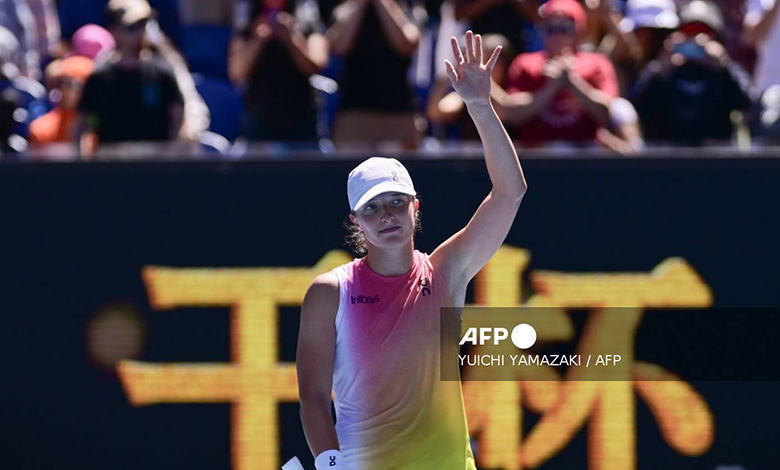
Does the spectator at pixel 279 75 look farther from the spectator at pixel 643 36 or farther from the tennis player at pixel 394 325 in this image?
the tennis player at pixel 394 325

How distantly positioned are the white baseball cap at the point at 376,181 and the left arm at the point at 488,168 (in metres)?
0.29

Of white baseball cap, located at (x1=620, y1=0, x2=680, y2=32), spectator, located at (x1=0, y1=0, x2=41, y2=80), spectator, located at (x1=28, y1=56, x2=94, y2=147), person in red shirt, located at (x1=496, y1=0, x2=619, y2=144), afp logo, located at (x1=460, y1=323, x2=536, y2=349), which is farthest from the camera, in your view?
spectator, located at (x1=0, y1=0, x2=41, y2=80)

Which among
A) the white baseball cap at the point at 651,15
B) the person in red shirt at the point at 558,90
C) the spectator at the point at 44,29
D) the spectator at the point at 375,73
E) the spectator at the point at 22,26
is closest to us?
the person in red shirt at the point at 558,90

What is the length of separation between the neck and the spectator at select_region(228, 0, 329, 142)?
3966 mm

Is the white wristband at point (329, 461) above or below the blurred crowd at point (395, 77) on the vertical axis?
below

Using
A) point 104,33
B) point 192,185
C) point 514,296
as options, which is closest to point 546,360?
point 514,296

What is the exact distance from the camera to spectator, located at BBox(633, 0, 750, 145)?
8312 mm

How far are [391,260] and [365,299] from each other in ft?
0.56

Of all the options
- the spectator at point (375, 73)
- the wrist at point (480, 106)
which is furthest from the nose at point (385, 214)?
the spectator at point (375, 73)

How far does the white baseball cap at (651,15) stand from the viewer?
9.26 meters

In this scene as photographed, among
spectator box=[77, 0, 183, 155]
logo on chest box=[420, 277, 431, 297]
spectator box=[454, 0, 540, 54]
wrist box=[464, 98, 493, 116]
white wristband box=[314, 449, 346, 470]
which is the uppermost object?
spectator box=[454, 0, 540, 54]

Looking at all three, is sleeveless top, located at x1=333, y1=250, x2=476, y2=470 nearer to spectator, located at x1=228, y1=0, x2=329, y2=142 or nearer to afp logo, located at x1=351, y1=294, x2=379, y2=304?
→ afp logo, located at x1=351, y1=294, x2=379, y2=304

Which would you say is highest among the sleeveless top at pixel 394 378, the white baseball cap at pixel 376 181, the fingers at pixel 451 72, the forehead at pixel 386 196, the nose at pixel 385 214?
the fingers at pixel 451 72

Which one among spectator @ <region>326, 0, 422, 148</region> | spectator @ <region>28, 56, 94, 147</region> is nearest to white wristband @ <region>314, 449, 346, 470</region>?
spectator @ <region>326, 0, 422, 148</region>
